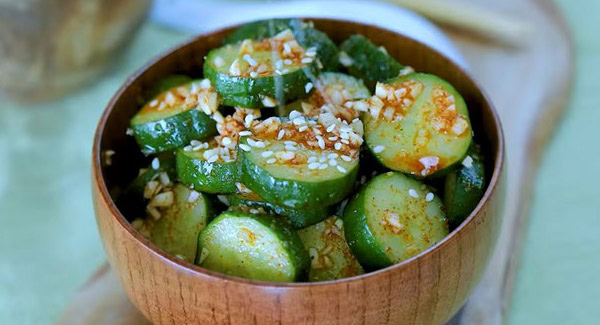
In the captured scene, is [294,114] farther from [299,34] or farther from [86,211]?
[86,211]

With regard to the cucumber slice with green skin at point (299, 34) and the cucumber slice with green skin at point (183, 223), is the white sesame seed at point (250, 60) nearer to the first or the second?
the cucumber slice with green skin at point (299, 34)

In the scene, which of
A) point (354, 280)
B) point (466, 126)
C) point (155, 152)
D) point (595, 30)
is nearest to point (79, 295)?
point (155, 152)

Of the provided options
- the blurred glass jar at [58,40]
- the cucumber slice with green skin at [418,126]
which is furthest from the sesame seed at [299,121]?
the blurred glass jar at [58,40]

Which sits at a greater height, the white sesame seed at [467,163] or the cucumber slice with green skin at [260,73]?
the cucumber slice with green skin at [260,73]

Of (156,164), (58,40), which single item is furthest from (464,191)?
(58,40)

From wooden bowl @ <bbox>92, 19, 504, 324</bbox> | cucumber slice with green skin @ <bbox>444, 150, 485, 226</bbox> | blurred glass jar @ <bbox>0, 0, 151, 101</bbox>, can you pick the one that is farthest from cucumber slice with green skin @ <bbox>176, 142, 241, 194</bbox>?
blurred glass jar @ <bbox>0, 0, 151, 101</bbox>

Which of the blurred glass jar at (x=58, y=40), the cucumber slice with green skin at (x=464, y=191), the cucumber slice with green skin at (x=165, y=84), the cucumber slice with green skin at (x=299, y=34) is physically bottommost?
the blurred glass jar at (x=58, y=40)

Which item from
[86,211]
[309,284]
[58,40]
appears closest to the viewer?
[309,284]
